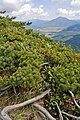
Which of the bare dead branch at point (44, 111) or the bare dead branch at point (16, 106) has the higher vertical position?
the bare dead branch at point (16, 106)

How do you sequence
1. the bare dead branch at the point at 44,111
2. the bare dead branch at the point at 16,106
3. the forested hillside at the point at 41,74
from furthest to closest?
1. the forested hillside at the point at 41,74
2. the bare dead branch at the point at 44,111
3. the bare dead branch at the point at 16,106

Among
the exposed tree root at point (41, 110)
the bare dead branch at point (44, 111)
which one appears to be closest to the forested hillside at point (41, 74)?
the exposed tree root at point (41, 110)

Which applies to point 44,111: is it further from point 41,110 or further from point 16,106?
point 16,106

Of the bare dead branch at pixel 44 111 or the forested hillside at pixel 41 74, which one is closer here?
the bare dead branch at pixel 44 111

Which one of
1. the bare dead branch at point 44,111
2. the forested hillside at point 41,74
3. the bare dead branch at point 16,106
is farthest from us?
the forested hillside at point 41,74

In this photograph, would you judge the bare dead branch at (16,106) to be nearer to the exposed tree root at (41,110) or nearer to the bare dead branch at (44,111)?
the exposed tree root at (41,110)

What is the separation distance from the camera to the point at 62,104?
6.31 m

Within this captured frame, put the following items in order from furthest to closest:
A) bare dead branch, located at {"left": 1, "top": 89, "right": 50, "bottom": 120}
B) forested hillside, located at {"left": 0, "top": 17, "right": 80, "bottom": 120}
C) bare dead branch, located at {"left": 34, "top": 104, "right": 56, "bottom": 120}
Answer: forested hillside, located at {"left": 0, "top": 17, "right": 80, "bottom": 120} → bare dead branch, located at {"left": 34, "top": 104, "right": 56, "bottom": 120} → bare dead branch, located at {"left": 1, "top": 89, "right": 50, "bottom": 120}

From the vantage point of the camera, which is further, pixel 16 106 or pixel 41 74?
pixel 41 74

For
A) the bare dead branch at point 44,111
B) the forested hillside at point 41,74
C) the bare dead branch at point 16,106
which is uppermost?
the forested hillside at point 41,74

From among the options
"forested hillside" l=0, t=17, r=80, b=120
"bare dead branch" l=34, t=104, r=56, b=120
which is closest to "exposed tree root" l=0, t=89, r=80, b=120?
"bare dead branch" l=34, t=104, r=56, b=120

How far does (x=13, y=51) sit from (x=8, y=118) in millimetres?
2503

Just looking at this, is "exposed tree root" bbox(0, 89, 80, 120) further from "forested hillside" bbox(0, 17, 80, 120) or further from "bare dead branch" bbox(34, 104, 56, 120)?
"forested hillside" bbox(0, 17, 80, 120)

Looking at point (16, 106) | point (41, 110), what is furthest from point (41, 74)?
point (16, 106)
